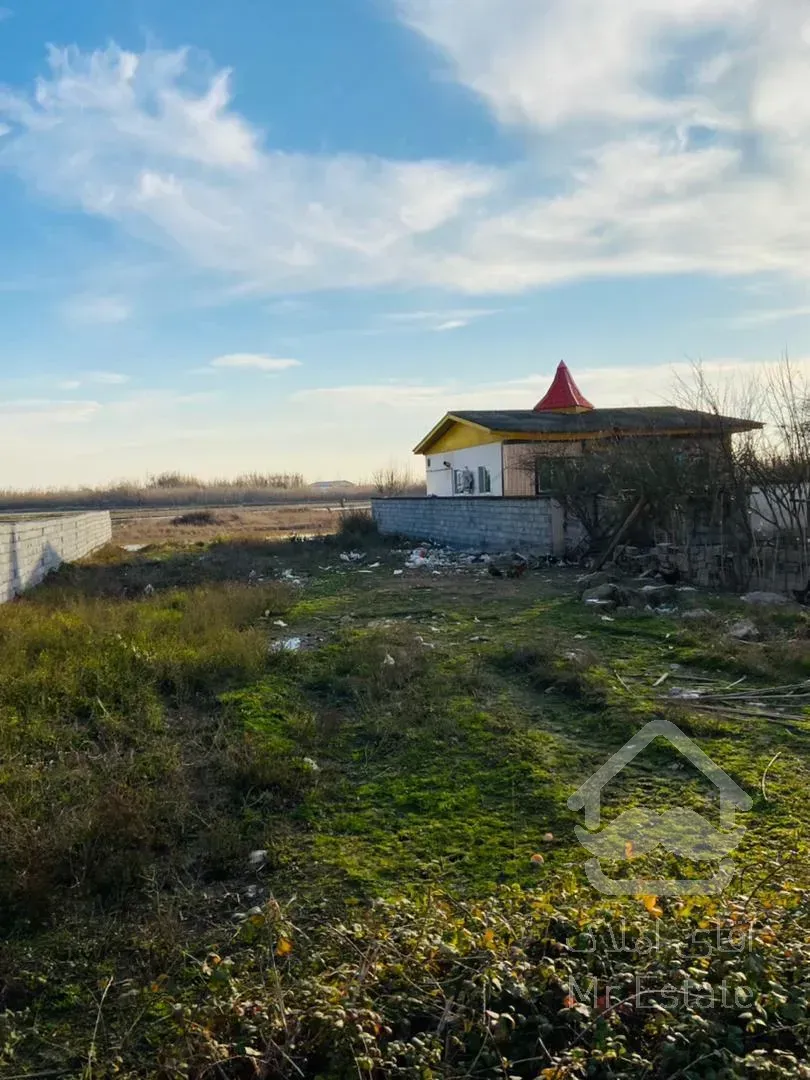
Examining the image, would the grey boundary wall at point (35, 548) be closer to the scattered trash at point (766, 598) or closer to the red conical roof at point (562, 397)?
the scattered trash at point (766, 598)

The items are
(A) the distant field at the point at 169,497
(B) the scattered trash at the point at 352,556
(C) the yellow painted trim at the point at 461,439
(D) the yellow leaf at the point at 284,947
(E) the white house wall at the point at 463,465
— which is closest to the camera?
(D) the yellow leaf at the point at 284,947

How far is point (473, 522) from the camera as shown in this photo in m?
16.8

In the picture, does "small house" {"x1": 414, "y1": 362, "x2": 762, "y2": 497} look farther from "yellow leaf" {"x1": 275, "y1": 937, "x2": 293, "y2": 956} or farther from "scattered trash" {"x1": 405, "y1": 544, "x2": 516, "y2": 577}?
"yellow leaf" {"x1": 275, "y1": 937, "x2": 293, "y2": 956}

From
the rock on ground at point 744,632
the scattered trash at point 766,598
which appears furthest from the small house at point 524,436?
the rock on ground at point 744,632

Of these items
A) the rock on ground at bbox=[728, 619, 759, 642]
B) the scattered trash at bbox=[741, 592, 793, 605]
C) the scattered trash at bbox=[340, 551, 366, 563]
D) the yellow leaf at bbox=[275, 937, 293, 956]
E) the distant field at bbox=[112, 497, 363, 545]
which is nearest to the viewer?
the yellow leaf at bbox=[275, 937, 293, 956]

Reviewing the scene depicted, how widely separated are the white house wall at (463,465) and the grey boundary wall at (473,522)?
218 cm

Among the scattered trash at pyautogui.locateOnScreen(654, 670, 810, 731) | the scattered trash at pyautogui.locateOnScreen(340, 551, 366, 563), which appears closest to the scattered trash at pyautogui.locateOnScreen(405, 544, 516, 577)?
the scattered trash at pyautogui.locateOnScreen(340, 551, 366, 563)

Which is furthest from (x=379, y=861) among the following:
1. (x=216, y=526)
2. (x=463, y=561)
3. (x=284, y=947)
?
(x=216, y=526)

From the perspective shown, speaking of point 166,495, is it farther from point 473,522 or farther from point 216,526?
point 473,522

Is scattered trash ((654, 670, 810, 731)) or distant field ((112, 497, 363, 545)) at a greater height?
distant field ((112, 497, 363, 545))

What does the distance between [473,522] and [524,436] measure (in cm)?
361

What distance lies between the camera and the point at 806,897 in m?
2.62

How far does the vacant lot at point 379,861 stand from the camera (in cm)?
208

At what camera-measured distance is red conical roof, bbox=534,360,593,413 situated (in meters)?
23.2
